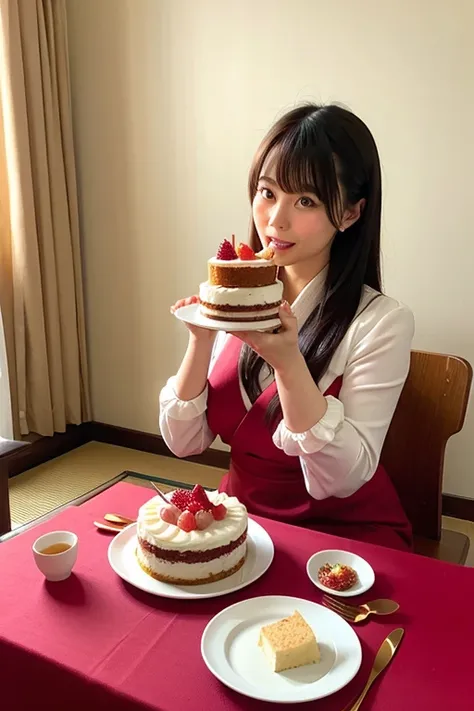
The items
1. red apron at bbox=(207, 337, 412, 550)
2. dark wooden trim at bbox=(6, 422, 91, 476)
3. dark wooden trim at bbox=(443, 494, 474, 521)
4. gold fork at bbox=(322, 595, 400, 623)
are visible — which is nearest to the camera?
gold fork at bbox=(322, 595, 400, 623)

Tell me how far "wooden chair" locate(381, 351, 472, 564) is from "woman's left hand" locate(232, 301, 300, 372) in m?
0.56

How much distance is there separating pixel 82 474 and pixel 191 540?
92.3 inches

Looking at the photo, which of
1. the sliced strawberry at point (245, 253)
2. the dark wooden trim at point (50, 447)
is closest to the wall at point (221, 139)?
the dark wooden trim at point (50, 447)

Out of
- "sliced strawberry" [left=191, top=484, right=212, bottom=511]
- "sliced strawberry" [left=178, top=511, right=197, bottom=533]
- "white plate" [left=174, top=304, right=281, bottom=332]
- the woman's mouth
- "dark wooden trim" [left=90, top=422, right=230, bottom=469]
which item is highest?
the woman's mouth

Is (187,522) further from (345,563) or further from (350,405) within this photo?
(350,405)

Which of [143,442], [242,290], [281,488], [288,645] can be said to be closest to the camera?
[288,645]

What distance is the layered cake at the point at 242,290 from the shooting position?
1.20m

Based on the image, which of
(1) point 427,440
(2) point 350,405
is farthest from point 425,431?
(2) point 350,405

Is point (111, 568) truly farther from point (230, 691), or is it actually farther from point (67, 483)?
point (67, 483)

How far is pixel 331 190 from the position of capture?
136cm

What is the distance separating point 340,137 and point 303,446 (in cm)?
63

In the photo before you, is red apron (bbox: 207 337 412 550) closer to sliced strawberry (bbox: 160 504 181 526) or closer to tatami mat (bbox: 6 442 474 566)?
sliced strawberry (bbox: 160 504 181 526)

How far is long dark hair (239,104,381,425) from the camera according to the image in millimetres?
1355

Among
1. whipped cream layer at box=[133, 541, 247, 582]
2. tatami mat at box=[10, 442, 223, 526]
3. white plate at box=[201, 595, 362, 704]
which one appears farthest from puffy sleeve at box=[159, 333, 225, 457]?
tatami mat at box=[10, 442, 223, 526]
